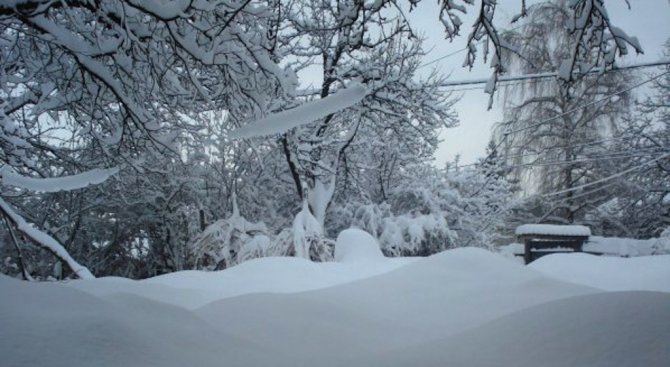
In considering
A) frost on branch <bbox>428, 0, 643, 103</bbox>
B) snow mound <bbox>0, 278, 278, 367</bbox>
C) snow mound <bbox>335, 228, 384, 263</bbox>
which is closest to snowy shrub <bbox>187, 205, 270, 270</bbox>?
snow mound <bbox>335, 228, 384, 263</bbox>

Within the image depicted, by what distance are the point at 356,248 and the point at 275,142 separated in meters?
4.00

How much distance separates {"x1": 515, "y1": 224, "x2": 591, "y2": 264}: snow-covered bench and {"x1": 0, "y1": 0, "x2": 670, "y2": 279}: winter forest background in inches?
60.6

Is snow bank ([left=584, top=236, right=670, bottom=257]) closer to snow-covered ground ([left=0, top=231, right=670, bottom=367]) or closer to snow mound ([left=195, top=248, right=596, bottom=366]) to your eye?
snow-covered ground ([left=0, top=231, right=670, bottom=367])

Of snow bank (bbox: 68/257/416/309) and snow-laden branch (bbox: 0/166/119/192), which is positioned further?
snow-laden branch (bbox: 0/166/119/192)

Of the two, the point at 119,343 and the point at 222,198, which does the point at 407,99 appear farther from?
the point at 119,343

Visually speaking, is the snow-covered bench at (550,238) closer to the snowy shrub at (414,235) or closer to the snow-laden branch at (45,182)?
the snowy shrub at (414,235)

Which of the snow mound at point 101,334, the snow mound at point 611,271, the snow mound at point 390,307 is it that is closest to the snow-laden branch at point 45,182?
the snow mound at point 101,334

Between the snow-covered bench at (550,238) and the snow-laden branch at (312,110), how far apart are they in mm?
6518

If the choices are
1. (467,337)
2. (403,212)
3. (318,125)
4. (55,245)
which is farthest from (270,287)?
(403,212)

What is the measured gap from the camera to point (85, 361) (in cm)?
102

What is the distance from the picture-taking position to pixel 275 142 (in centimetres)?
785

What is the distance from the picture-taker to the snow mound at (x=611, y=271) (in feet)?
8.20

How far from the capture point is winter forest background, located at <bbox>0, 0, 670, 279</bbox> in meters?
2.86

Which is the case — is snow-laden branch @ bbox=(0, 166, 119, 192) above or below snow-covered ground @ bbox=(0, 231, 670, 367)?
above
